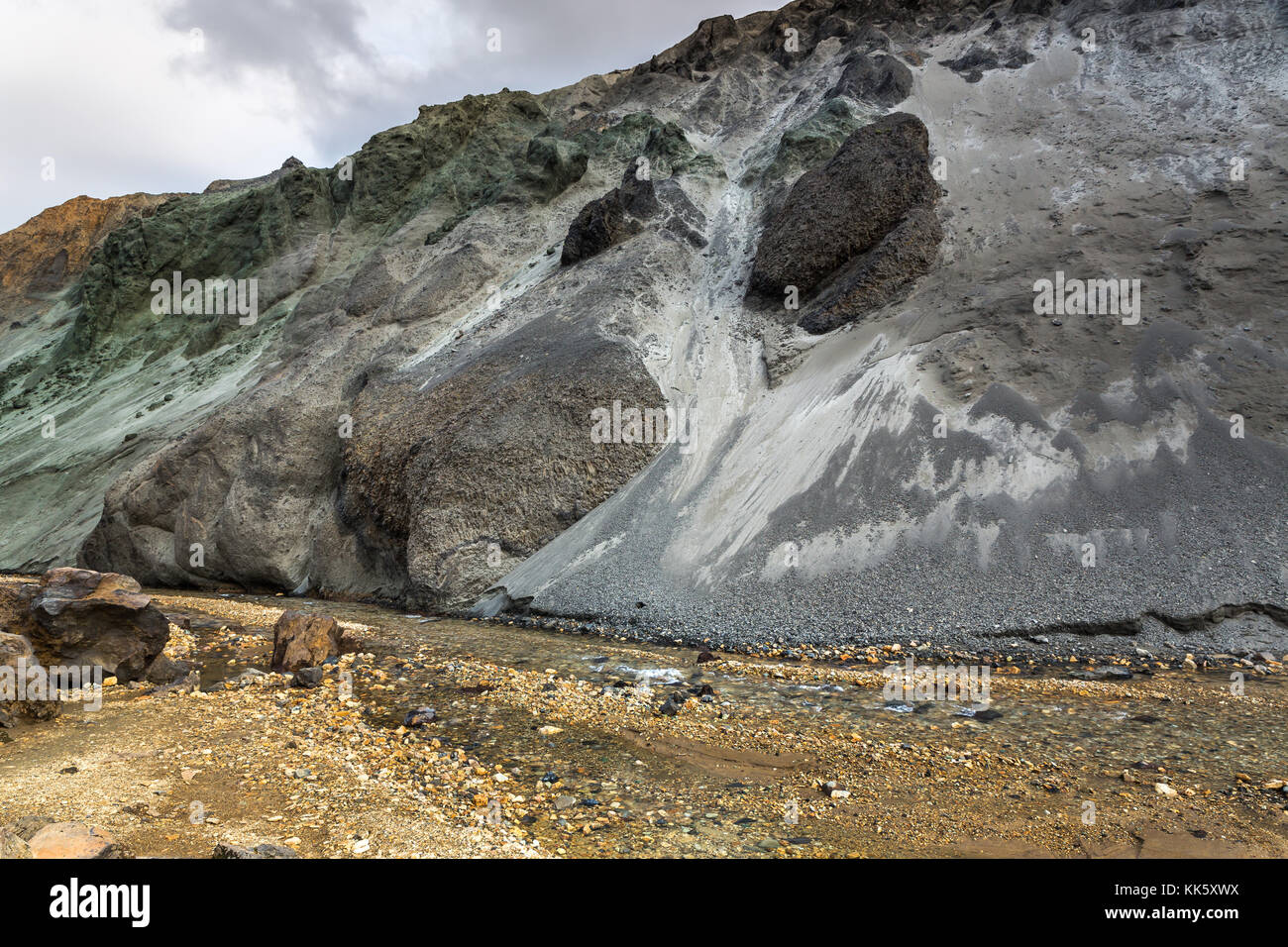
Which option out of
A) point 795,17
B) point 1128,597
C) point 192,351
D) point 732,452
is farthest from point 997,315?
point 192,351

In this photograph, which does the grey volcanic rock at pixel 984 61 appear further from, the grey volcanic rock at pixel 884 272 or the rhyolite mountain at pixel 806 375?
the grey volcanic rock at pixel 884 272

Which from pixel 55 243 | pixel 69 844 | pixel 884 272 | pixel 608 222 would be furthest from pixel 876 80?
pixel 55 243

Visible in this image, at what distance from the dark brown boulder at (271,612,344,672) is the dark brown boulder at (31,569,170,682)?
1370 millimetres

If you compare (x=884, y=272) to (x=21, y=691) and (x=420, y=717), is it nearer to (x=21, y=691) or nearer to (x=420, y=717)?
(x=420, y=717)

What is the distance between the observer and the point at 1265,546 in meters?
10.7

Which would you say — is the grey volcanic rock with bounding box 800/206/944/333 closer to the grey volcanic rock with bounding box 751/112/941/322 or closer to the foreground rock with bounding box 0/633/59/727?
the grey volcanic rock with bounding box 751/112/941/322

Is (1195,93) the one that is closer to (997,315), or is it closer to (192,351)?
(997,315)

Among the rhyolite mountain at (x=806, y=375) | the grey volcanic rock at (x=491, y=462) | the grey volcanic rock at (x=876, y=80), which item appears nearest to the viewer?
the rhyolite mountain at (x=806, y=375)

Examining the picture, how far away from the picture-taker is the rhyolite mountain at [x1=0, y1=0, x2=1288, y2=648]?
1199 centimetres

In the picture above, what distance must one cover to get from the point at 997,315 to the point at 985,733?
423 inches

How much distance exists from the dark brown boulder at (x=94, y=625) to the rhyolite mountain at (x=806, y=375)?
6.20 m

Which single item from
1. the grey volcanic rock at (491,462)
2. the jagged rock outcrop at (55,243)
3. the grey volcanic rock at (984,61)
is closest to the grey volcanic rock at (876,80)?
the grey volcanic rock at (984,61)

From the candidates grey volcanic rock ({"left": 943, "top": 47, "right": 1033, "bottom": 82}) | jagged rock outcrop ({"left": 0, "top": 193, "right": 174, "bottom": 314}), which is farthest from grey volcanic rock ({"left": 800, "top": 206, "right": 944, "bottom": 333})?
jagged rock outcrop ({"left": 0, "top": 193, "right": 174, "bottom": 314})

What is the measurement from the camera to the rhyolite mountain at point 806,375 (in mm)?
11992
